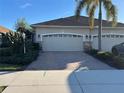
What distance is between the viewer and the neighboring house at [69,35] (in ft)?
101

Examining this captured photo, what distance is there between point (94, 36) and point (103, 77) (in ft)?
63.4

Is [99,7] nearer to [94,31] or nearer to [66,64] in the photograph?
[94,31]

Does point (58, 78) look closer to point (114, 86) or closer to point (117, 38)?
point (114, 86)

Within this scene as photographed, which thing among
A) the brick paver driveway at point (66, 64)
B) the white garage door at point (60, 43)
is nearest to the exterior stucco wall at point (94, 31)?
the white garage door at point (60, 43)

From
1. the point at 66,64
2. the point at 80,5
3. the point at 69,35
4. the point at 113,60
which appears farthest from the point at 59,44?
the point at 66,64

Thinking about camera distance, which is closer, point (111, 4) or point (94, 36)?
point (111, 4)

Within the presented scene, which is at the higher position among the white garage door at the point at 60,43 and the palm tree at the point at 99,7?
the palm tree at the point at 99,7

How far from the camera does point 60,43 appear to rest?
30703 millimetres

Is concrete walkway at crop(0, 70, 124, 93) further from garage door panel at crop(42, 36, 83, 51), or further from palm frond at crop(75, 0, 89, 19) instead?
garage door panel at crop(42, 36, 83, 51)

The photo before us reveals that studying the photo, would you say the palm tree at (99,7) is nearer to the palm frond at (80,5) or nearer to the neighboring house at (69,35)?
the palm frond at (80,5)

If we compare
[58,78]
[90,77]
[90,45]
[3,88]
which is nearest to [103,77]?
[90,77]

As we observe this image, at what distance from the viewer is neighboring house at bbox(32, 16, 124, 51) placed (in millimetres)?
30672

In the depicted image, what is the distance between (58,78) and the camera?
12.3 metres

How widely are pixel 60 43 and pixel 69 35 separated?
4.43 feet
